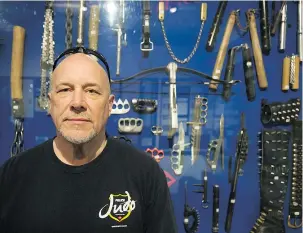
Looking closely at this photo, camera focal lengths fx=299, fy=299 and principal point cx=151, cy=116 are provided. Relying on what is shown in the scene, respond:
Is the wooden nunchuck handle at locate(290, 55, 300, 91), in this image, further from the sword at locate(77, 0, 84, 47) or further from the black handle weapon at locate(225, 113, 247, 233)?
the sword at locate(77, 0, 84, 47)

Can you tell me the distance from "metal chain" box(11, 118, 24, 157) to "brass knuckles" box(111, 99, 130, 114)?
604 mm

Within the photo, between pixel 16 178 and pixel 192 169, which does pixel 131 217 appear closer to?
pixel 16 178

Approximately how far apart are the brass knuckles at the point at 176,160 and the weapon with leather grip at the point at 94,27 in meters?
0.83

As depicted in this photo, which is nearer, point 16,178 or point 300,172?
point 16,178

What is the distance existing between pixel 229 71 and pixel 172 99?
1.39 ft

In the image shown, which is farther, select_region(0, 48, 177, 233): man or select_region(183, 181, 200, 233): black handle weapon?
select_region(183, 181, 200, 233): black handle weapon

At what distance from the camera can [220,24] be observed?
2.01 meters

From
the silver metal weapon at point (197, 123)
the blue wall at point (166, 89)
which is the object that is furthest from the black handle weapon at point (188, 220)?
the silver metal weapon at point (197, 123)

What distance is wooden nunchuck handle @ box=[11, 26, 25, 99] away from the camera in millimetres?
1898

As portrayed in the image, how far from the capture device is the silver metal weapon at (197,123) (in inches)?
76.9

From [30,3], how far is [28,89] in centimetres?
57

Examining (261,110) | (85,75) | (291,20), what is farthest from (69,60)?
(291,20)

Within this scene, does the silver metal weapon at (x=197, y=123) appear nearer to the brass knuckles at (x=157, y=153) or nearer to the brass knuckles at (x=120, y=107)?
the brass knuckles at (x=157, y=153)

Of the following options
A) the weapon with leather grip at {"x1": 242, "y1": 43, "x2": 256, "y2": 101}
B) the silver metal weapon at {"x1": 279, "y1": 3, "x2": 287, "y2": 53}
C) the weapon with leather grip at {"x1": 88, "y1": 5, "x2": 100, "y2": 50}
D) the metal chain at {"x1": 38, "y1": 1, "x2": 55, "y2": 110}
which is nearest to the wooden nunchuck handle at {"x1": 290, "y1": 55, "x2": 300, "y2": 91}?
the silver metal weapon at {"x1": 279, "y1": 3, "x2": 287, "y2": 53}
